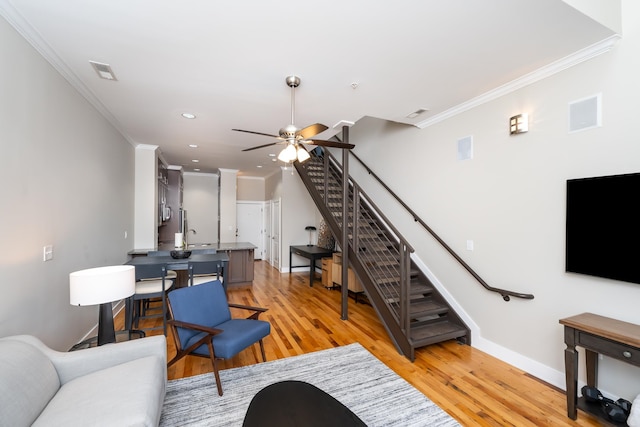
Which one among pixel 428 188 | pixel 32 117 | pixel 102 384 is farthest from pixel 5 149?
pixel 428 188

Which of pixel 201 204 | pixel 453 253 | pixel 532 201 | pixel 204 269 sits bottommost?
pixel 204 269

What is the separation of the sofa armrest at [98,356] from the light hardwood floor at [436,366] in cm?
80

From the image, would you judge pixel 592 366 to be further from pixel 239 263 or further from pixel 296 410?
pixel 239 263

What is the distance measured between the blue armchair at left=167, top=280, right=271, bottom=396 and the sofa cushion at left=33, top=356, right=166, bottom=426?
1.80 feet

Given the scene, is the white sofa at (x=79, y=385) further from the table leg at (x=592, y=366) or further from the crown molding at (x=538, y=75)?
the crown molding at (x=538, y=75)

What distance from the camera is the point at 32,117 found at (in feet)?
7.18

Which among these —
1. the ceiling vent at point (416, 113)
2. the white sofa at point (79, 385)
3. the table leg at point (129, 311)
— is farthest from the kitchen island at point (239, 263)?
the ceiling vent at point (416, 113)

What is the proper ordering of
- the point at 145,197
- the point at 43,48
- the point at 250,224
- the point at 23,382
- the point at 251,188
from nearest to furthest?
the point at 23,382 → the point at 43,48 → the point at 145,197 → the point at 250,224 → the point at 251,188

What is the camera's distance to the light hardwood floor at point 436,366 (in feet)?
7.17

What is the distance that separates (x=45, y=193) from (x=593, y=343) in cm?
451

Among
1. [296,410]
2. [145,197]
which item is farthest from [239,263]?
[296,410]

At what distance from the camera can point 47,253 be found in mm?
2414

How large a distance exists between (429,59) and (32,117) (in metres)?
3.31

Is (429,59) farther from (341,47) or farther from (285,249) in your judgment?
(285,249)
